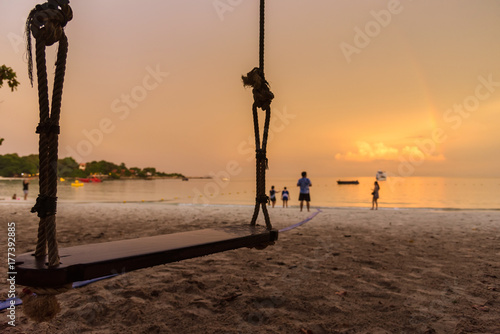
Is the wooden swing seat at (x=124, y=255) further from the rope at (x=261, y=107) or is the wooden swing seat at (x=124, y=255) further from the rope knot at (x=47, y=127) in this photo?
the rope knot at (x=47, y=127)

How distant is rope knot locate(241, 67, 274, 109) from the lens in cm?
325

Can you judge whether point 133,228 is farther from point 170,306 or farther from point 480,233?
point 480,233

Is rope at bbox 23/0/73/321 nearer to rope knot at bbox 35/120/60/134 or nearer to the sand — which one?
rope knot at bbox 35/120/60/134

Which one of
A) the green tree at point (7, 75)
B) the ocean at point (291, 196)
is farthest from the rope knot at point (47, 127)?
the ocean at point (291, 196)

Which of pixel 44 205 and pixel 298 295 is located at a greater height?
pixel 44 205

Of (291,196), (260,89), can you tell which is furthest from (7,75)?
(291,196)

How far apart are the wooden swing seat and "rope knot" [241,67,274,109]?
1386 millimetres

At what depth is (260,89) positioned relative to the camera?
10.7 feet

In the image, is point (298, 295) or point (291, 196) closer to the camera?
point (298, 295)

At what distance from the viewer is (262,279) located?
11.7ft

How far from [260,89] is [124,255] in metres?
2.16

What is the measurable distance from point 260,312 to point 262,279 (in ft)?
2.76

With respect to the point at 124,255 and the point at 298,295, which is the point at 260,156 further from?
Answer: the point at 124,255

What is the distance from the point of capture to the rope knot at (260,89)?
325 centimetres
